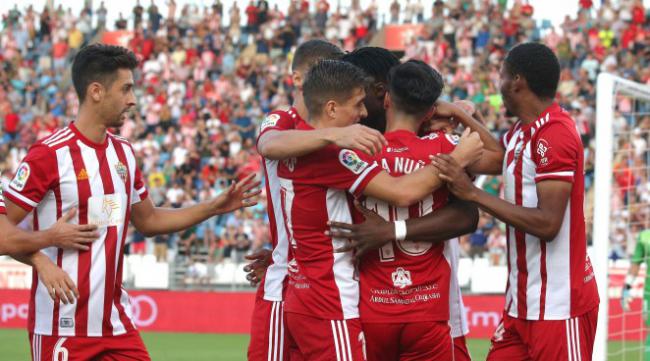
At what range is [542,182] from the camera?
566cm

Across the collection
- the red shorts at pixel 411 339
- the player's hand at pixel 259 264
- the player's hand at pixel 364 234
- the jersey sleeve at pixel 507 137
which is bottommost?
the red shorts at pixel 411 339

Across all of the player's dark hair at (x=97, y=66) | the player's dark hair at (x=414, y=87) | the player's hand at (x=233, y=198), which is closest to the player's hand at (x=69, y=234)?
the player's dark hair at (x=97, y=66)

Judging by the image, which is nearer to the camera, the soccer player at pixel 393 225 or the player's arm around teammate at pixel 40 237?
the soccer player at pixel 393 225

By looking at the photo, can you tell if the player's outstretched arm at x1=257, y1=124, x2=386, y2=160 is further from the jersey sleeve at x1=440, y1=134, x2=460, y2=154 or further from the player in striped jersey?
the player in striped jersey

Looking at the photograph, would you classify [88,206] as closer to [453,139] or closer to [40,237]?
[40,237]

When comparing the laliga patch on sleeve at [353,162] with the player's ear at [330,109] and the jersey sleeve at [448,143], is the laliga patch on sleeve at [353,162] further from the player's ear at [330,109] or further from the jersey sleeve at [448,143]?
the jersey sleeve at [448,143]

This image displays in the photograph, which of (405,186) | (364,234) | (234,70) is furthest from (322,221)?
(234,70)

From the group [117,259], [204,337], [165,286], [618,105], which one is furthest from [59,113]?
[117,259]

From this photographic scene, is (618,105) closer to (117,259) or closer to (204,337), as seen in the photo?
(204,337)

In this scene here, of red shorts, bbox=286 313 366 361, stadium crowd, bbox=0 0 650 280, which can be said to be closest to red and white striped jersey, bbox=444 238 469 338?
red shorts, bbox=286 313 366 361

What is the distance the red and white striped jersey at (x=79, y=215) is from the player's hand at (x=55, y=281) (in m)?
0.13

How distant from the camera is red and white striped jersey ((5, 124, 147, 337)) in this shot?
577cm

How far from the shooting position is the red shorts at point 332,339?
522 cm

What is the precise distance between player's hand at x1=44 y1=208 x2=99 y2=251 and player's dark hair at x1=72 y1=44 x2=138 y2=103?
755 mm
